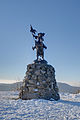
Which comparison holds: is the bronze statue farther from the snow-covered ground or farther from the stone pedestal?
the snow-covered ground

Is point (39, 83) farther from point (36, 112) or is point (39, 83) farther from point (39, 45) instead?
point (36, 112)

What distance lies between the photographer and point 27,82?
11.5 m

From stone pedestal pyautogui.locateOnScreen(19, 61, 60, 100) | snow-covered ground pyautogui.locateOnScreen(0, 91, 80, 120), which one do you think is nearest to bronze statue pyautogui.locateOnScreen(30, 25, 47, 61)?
stone pedestal pyautogui.locateOnScreen(19, 61, 60, 100)

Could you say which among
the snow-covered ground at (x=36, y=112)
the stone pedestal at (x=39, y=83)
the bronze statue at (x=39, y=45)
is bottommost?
the snow-covered ground at (x=36, y=112)

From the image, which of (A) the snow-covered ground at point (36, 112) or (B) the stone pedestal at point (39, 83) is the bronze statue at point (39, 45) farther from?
(A) the snow-covered ground at point (36, 112)

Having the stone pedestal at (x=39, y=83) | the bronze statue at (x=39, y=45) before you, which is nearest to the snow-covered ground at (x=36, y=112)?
the stone pedestal at (x=39, y=83)

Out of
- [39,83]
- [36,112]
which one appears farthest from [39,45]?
[36,112]

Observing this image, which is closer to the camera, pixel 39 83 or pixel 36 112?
pixel 36 112

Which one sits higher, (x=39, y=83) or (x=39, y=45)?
(x=39, y=45)

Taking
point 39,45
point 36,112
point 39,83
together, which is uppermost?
point 39,45

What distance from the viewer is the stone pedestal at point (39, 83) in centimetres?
1077

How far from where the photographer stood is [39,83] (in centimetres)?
1102

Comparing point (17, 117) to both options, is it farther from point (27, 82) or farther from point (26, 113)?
point (27, 82)

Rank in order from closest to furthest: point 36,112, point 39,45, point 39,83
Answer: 1. point 36,112
2. point 39,83
3. point 39,45
